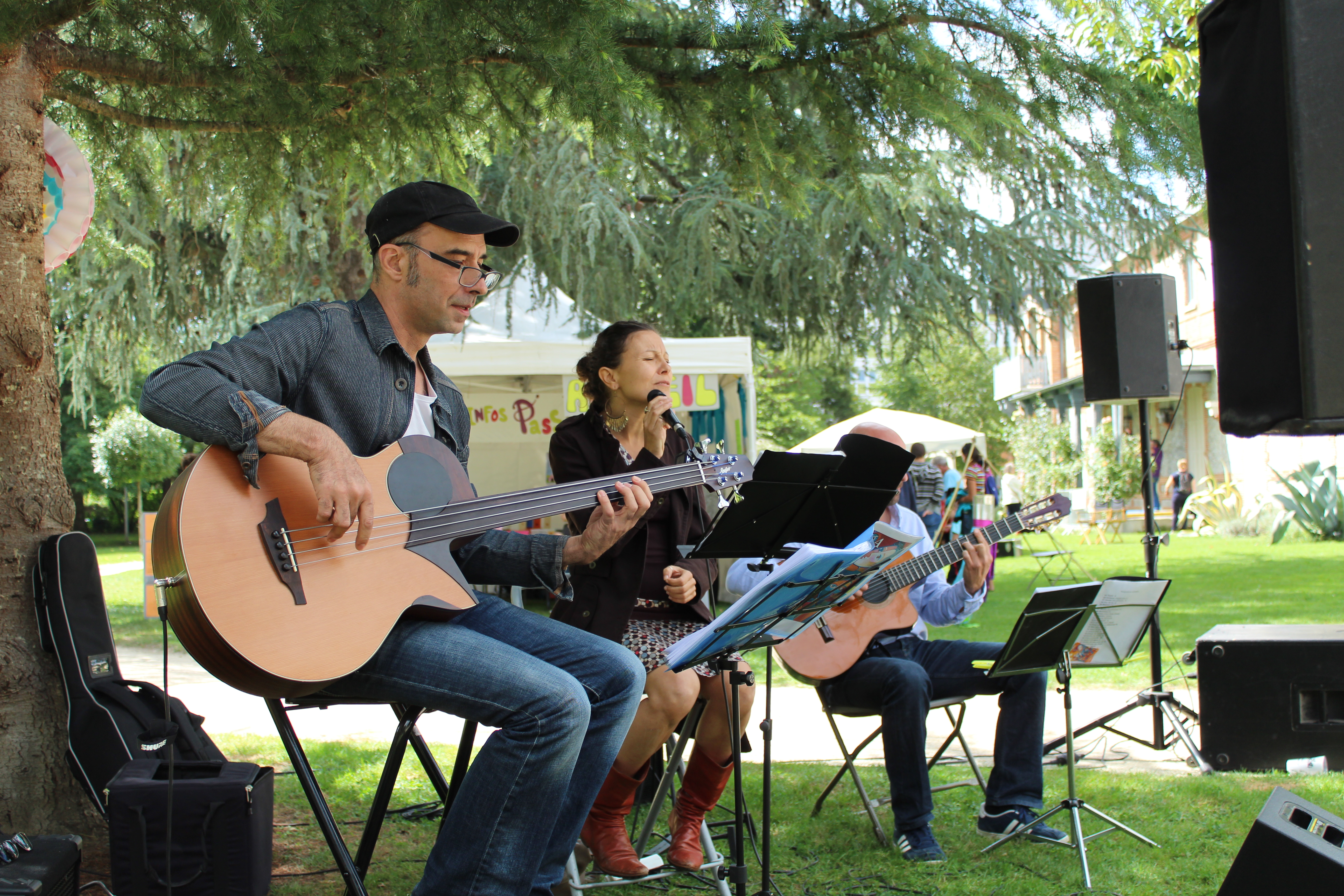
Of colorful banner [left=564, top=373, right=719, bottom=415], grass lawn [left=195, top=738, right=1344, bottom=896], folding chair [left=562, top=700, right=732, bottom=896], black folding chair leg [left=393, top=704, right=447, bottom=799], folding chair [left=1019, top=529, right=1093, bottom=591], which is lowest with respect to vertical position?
folding chair [left=1019, top=529, right=1093, bottom=591]

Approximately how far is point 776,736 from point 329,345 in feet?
12.5

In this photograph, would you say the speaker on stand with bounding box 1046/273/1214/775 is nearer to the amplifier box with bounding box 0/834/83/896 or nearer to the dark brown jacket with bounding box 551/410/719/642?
the dark brown jacket with bounding box 551/410/719/642

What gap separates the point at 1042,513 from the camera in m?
3.97

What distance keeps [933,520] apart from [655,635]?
8749 millimetres

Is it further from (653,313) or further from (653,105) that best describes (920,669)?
(653,313)

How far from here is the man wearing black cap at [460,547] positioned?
7.50ft

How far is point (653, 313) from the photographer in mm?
11945

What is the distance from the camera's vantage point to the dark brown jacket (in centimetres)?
335

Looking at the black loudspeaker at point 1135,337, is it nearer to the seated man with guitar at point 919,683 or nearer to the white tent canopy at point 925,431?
the seated man with guitar at point 919,683

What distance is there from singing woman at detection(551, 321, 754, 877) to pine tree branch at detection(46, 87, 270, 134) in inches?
60.2

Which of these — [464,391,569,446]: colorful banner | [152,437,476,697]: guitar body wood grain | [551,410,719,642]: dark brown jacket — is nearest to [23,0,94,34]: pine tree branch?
[152,437,476,697]: guitar body wood grain

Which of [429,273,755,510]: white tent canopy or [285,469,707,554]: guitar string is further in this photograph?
[429,273,755,510]: white tent canopy

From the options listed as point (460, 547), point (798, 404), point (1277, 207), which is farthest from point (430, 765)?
point (798, 404)

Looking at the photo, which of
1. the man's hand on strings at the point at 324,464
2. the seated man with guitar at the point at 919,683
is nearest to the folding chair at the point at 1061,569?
the seated man with guitar at the point at 919,683
